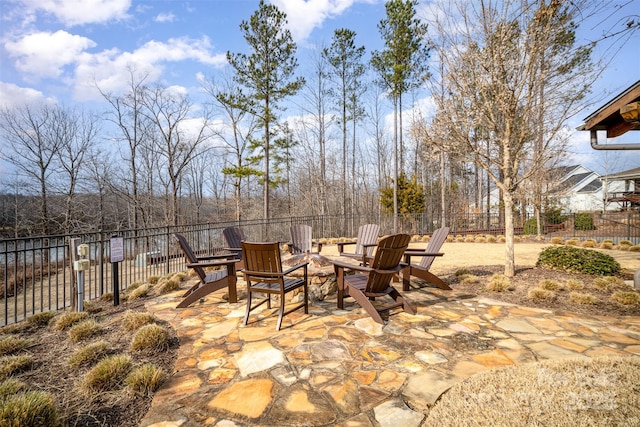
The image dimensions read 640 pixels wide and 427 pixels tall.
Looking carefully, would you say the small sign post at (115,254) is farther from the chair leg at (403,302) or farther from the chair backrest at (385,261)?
the chair leg at (403,302)

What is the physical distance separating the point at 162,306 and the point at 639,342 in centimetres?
561

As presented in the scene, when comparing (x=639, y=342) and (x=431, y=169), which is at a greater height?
(x=431, y=169)

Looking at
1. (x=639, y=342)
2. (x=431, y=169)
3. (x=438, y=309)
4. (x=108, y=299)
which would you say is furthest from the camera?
(x=431, y=169)

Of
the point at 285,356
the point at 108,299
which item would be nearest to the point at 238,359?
A: the point at 285,356

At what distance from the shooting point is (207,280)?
428 cm

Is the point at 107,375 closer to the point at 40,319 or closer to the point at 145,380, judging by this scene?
the point at 145,380

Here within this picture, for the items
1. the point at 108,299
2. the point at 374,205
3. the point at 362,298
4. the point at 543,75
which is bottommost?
the point at 108,299

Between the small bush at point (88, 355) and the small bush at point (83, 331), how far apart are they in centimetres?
53

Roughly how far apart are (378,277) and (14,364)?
3.51 m

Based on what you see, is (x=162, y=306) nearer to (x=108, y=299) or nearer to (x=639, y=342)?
(x=108, y=299)

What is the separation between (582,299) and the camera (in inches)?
162

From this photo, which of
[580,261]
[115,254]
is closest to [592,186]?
[580,261]

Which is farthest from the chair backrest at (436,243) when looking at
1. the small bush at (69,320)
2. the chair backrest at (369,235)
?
the small bush at (69,320)

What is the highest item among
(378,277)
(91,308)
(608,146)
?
(608,146)
